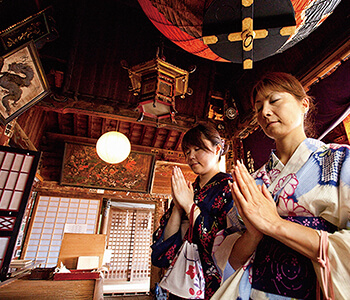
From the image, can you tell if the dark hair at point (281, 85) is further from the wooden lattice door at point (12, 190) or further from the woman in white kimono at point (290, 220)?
the wooden lattice door at point (12, 190)

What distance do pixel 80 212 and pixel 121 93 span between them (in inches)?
289

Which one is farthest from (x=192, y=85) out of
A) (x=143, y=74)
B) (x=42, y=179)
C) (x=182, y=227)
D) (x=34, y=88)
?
(x=42, y=179)

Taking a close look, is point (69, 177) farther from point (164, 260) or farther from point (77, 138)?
point (164, 260)

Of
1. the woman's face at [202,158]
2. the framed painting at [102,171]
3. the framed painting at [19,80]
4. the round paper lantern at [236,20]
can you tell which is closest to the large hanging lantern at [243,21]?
the round paper lantern at [236,20]

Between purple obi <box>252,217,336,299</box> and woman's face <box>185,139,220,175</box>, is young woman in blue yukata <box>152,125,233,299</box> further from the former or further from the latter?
purple obi <box>252,217,336,299</box>

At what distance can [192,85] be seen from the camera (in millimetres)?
6305

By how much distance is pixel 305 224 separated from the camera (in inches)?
33.2

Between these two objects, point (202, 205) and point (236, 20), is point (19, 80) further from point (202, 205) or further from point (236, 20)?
point (202, 205)

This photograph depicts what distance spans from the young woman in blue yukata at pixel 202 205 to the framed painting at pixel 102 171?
20.6 feet

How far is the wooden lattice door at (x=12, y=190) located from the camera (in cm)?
464

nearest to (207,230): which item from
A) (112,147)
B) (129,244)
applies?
(112,147)

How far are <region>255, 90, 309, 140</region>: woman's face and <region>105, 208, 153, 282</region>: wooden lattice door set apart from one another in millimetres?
12792

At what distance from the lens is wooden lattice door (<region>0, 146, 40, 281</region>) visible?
4.64 meters

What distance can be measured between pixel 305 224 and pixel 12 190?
20.6ft
